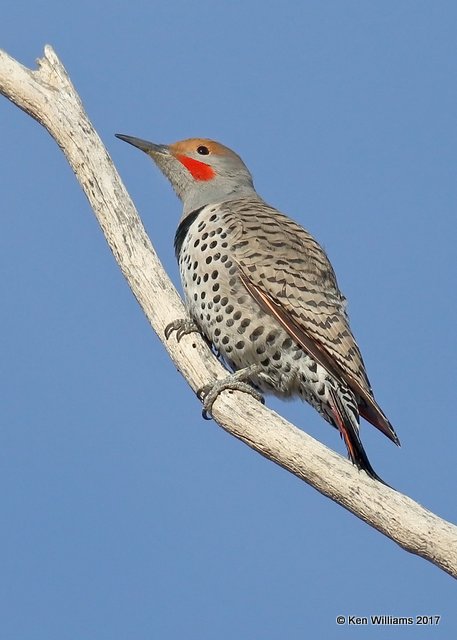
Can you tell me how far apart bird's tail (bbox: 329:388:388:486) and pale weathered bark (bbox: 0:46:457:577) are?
198 millimetres

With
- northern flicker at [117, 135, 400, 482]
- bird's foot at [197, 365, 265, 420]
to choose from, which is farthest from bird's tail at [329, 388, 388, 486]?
bird's foot at [197, 365, 265, 420]

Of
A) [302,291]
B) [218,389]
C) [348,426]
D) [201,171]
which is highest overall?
[201,171]

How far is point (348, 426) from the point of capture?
5.84m

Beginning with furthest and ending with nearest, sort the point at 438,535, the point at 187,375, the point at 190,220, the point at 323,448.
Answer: the point at 190,220 → the point at 187,375 → the point at 323,448 → the point at 438,535

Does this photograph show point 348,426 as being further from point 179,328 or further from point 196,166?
point 196,166

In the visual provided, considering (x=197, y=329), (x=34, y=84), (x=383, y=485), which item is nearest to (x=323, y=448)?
(x=383, y=485)

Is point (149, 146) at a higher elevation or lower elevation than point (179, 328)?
higher

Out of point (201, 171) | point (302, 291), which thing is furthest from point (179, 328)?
point (201, 171)

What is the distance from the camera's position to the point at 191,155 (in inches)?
283

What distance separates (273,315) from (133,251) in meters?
0.84

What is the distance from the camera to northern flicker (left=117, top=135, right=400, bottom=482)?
19.6 feet

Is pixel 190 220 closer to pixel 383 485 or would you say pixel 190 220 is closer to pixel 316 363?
pixel 316 363

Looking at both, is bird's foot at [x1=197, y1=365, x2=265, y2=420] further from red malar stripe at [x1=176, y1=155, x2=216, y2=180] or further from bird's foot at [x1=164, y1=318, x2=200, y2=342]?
red malar stripe at [x1=176, y1=155, x2=216, y2=180]

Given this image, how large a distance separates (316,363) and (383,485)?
1074mm
